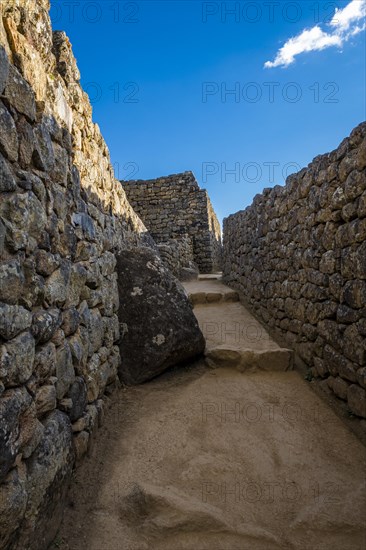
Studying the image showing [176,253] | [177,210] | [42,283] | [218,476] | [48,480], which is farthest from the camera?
[177,210]

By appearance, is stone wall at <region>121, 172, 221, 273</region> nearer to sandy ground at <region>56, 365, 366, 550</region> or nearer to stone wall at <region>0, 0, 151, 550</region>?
sandy ground at <region>56, 365, 366, 550</region>

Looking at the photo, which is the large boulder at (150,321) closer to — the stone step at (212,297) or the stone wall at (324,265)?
the stone wall at (324,265)

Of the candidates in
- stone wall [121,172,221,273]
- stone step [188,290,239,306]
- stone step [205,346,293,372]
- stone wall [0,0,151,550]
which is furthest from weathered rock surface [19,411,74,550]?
stone wall [121,172,221,273]

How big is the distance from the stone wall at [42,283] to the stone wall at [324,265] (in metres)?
2.32

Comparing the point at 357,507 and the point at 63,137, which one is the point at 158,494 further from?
the point at 63,137

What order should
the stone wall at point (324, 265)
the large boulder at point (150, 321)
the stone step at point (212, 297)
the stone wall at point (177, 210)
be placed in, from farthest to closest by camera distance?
1. the stone wall at point (177, 210)
2. the stone step at point (212, 297)
3. the large boulder at point (150, 321)
4. the stone wall at point (324, 265)

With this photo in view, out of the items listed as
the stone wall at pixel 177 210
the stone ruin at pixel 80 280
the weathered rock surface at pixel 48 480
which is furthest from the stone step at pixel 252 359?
the stone wall at pixel 177 210

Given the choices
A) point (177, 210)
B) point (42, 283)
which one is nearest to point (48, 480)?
point (42, 283)

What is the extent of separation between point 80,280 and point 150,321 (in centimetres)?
132

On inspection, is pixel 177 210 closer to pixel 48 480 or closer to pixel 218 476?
pixel 218 476

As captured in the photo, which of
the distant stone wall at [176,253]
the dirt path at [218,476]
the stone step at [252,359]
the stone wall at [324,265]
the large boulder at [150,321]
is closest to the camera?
the dirt path at [218,476]

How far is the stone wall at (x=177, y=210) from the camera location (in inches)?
516

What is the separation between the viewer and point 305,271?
4043 mm

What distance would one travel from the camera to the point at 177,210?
43.5ft
